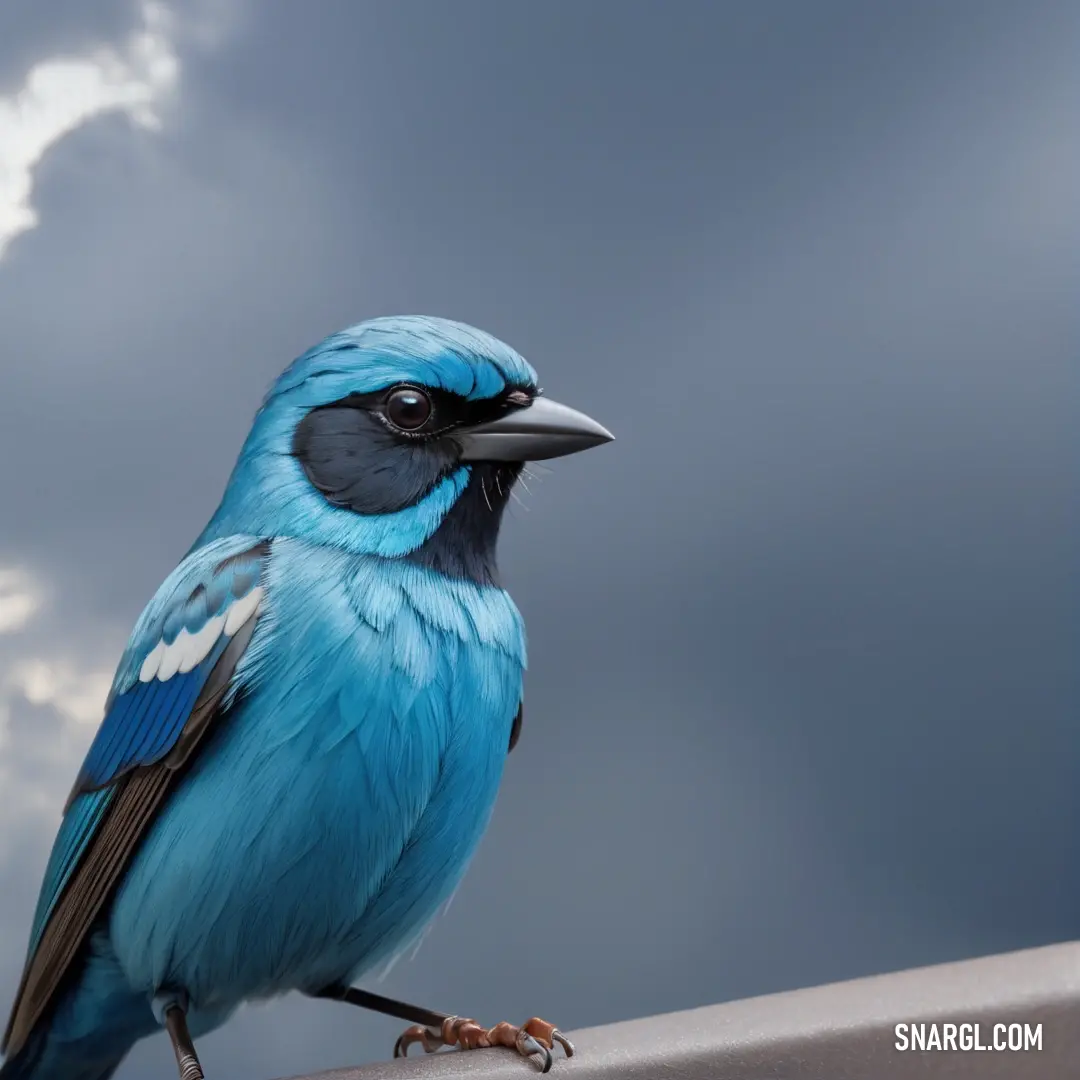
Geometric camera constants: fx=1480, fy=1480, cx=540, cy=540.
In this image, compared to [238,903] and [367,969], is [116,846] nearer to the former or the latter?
[238,903]

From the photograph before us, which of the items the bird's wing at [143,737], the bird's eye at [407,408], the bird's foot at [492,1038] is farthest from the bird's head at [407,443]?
the bird's foot at [492,1038]

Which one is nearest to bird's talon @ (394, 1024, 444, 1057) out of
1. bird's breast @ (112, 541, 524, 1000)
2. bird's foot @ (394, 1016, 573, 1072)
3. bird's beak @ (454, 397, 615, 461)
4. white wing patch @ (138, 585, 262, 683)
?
bird's foot @ (394, 1016, 573, 1072)

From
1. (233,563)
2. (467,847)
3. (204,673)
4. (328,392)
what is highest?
(328,392)

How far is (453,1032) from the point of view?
2928mm

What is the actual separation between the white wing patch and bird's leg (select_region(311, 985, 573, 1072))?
0.78 metres

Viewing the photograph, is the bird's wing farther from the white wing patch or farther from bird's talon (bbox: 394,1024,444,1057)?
bird's talon (bbox: 394,1024,444,1057)

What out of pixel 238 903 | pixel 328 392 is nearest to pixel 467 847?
pixel 238 903

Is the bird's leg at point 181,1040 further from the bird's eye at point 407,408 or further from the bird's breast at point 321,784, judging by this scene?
the bird's eye at point 407,408

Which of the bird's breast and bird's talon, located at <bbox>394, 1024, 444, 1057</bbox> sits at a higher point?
the bird's breast

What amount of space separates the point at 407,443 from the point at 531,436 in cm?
24

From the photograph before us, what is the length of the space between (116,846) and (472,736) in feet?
2.36

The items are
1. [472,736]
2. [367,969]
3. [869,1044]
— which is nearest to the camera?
[869,1044]

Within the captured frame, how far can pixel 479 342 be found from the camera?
2895mm

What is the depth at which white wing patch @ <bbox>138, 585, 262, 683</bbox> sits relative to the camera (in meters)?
2.76
